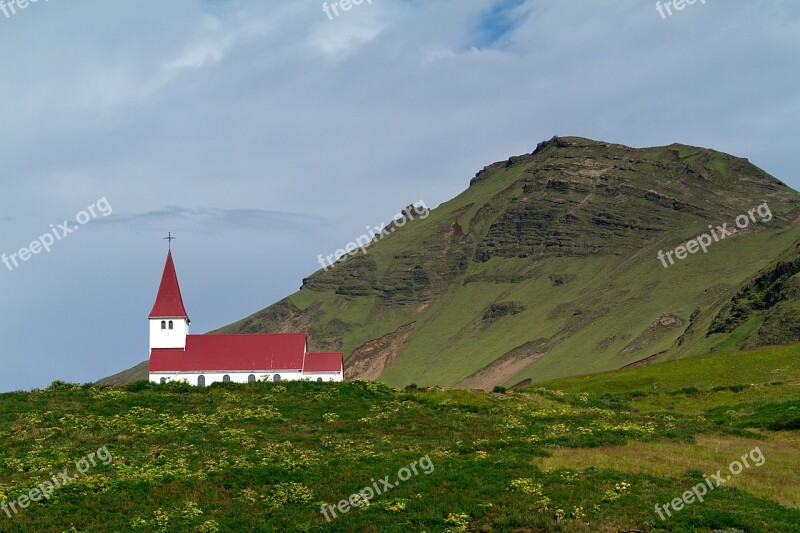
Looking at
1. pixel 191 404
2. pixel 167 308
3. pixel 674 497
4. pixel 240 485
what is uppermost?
pixel 167 308

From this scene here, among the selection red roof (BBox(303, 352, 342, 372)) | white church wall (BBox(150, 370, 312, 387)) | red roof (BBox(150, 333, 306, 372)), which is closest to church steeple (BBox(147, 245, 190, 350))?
red roof (BBox(150, 333, 306, 372))

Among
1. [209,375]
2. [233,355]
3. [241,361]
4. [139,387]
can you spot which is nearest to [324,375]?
[241,361]

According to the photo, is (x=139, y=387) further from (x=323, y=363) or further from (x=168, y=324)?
(x=168, y=324)

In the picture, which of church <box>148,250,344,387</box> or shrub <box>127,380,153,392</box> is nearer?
shrub <box>127,380,153,392</box>

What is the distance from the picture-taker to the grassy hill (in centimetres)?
3009

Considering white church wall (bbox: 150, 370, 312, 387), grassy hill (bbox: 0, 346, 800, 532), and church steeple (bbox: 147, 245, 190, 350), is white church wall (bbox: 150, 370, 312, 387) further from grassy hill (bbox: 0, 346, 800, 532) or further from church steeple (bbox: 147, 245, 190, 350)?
grassy hill (bbox: 0, 346, 800, 532)

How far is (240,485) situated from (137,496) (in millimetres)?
3767

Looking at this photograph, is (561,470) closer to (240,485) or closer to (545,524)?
(545,524)

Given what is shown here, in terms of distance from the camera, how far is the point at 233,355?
319 ft

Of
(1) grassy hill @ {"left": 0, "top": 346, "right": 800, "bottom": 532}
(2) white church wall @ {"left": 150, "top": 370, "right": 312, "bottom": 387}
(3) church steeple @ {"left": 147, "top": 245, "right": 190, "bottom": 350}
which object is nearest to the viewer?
(1) grassy hill @ {"left": 0, "top": 346, "right": 800, "bottom": 532}

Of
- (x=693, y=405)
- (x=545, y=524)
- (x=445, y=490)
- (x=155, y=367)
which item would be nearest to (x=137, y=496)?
(x=445, y=490)

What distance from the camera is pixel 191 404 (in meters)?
52.0

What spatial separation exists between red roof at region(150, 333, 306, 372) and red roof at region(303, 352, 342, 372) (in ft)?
5.98

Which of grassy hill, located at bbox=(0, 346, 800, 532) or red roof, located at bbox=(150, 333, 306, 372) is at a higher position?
red roof, located at bbox=(150, 333, 306, 372)
